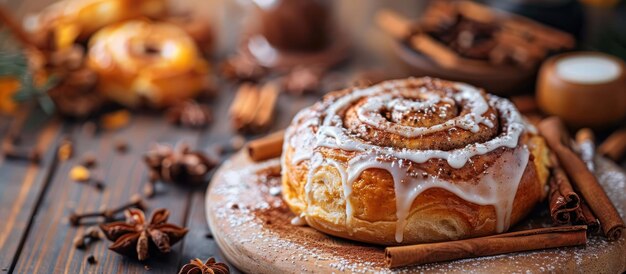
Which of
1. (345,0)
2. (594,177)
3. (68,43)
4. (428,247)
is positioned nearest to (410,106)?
(428,247)

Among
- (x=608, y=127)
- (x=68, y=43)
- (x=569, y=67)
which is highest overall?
(x=68, y=43)

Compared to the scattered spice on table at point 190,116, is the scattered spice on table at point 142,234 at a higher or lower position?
lower

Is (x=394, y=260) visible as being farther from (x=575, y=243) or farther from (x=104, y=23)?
(x=104, y=23)

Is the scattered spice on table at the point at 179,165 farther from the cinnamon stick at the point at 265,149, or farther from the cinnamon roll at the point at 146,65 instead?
the cinnamon roll at the point at 146,65

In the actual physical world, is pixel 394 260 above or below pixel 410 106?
below

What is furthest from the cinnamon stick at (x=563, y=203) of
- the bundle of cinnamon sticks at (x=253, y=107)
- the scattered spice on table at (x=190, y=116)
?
the scattered spice on table at (x=190, y=116)

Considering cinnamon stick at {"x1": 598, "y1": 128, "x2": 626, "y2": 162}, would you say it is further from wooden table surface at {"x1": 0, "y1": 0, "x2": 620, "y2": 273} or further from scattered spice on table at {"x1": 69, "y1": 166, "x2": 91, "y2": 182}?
scattered spice on table at {"x1": 69, "y1": 166, "x2": 91, "y2": 182}
